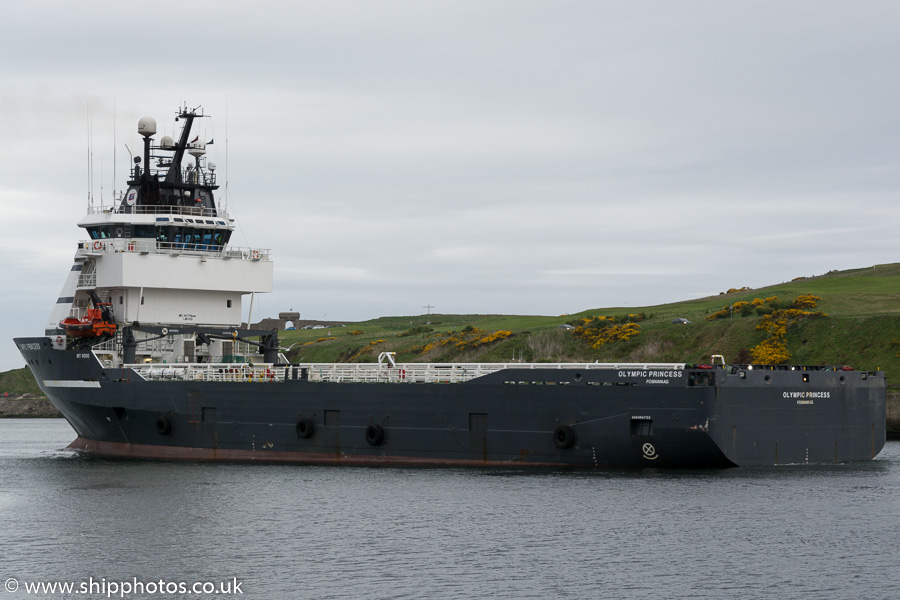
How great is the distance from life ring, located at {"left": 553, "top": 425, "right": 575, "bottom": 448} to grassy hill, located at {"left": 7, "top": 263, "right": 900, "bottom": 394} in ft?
114

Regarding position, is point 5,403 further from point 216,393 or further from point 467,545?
point 467,545

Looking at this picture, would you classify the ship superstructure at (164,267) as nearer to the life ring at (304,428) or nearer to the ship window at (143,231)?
the ship window at (143,231)

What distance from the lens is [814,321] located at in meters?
76.0

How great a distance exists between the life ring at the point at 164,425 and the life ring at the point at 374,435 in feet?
30.9

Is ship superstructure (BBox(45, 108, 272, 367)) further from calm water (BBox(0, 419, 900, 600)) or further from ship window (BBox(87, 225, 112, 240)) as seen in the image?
calm water (BBox(0, 419, 900, 600))

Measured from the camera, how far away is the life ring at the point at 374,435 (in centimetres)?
4103

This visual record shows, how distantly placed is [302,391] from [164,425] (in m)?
6.92

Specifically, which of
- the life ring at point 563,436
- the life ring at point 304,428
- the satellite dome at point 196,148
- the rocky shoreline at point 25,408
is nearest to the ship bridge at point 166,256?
the satellite dome at point 196,148

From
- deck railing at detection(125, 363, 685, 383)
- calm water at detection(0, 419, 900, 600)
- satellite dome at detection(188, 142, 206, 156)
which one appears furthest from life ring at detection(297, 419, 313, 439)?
satellite dome at detection(188, 142, 206, 156)

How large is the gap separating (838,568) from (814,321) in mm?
53722

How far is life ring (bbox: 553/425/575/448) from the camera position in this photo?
124 ft

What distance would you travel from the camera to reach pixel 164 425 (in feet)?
149

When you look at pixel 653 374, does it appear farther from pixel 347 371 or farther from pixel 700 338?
pixel 700 338

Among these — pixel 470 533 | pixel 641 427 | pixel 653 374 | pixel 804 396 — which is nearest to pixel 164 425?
pixel 641 427
